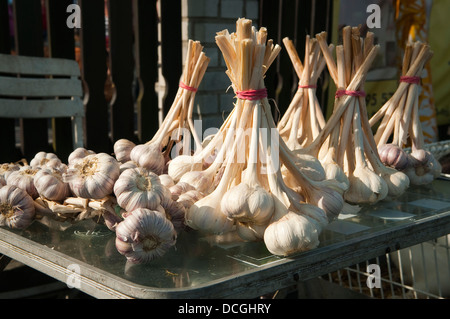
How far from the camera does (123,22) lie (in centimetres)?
246

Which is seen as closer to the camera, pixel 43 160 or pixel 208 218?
pixel 208 218

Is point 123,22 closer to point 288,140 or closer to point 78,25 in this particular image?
point 78,25

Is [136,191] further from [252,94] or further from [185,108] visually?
[185,108]

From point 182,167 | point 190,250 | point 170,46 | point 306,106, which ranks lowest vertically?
point 190,250

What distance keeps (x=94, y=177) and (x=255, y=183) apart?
0.28 meters

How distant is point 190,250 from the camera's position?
91 centimetres

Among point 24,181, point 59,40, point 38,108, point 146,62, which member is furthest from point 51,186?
point 146,62

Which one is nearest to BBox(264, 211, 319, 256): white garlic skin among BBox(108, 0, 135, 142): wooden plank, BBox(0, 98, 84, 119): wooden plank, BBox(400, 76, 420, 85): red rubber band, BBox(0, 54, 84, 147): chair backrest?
BBox(400, 76, 420, 85): red rubber band

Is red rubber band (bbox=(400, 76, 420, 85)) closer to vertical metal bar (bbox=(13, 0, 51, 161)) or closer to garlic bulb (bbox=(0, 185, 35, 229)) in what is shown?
garlic bulb (bbox=(0, 185, 35, 229))

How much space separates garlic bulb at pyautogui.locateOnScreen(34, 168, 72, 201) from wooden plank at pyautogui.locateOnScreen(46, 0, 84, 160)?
145 cm

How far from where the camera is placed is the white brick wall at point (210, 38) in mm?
2553

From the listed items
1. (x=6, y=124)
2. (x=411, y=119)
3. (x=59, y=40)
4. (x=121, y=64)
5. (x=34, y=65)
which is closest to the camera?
(x=411, y=119)

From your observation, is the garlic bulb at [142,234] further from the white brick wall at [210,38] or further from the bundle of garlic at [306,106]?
the white brick wall at [210,38]

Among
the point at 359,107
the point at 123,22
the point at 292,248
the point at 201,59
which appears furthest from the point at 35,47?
the point at 292,248
